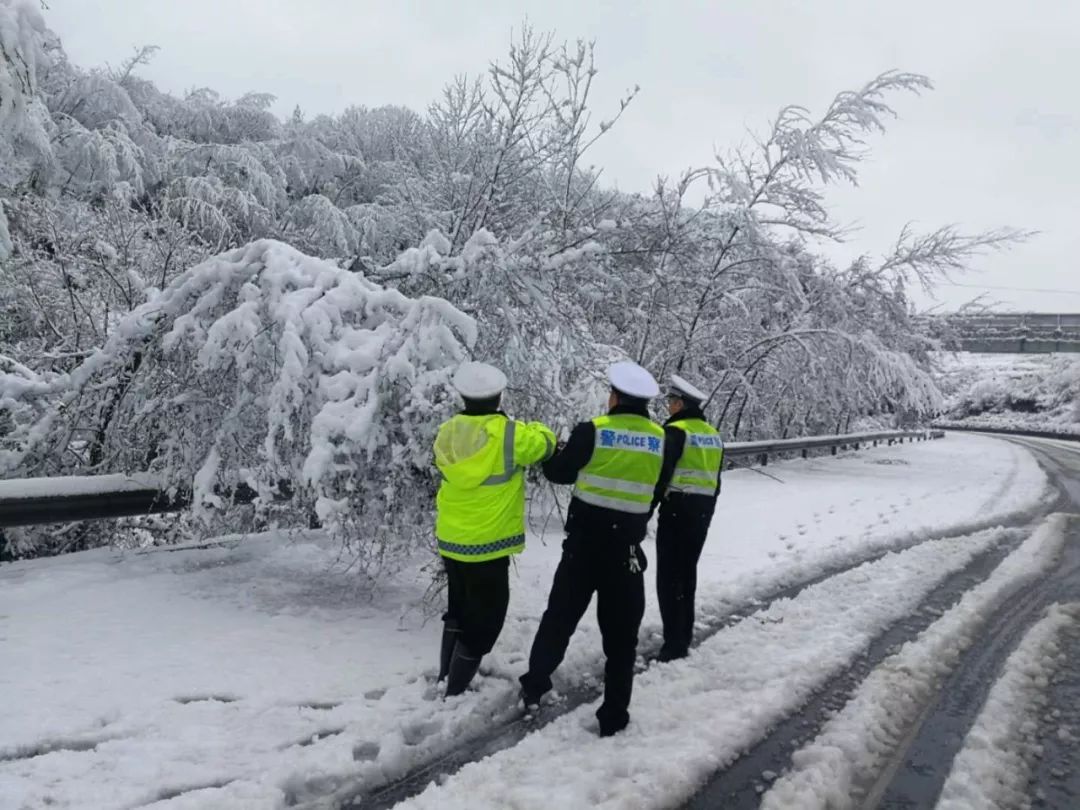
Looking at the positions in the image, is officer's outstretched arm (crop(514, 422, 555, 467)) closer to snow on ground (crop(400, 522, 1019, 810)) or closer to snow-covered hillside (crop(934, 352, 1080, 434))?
snow on ground (crop(400, 522, 1019, 810))

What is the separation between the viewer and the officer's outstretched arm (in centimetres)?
385

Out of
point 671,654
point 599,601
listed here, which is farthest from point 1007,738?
point 599,601

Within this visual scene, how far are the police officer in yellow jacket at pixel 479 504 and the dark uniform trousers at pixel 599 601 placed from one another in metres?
0.27

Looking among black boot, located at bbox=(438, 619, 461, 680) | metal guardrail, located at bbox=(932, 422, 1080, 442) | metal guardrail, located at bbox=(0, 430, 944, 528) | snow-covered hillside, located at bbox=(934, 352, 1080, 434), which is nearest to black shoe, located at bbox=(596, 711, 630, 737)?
black boot, located at bbox=(438, 619, 461, 680)

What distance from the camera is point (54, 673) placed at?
12.6 ft

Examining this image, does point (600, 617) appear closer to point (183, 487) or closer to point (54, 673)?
point (54, 673)

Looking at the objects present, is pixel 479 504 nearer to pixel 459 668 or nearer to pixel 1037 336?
pixel 459 668

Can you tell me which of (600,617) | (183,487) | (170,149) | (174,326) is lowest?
(600,617)

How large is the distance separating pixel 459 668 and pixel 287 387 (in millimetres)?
1928

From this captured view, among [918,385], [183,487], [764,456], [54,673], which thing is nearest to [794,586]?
[183,487]

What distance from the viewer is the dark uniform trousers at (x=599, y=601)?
12.6 ft

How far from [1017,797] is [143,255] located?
10913 mm

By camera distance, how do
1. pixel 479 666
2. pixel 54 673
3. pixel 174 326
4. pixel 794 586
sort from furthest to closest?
pixel 794 586
pixel 174 326
pixel 479 666
pixel 54 673

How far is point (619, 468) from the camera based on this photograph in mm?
3904
